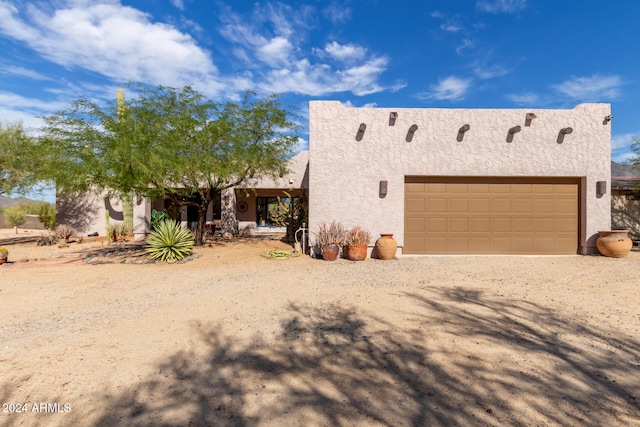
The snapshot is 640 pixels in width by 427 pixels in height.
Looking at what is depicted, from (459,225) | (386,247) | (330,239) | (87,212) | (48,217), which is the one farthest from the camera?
(48,217)

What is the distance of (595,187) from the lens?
33.7 feet

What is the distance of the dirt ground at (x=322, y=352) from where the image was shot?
2590mm

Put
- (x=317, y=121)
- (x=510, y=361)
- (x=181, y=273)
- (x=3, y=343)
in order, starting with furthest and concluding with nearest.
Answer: (x=317, y=121)
(x=181, y=273)
(x=3, y=343)
(x=510, y=361)

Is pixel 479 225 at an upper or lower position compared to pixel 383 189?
lower

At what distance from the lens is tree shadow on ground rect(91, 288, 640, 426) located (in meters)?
2.52

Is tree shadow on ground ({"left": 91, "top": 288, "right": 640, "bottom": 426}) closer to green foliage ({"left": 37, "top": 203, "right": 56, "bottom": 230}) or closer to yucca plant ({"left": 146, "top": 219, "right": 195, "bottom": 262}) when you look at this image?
yucca plant ({"left": 146, "top": 219, "right": 195, "bottom": 262})

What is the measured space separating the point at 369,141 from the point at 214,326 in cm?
749

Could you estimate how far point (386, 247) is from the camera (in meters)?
9.67

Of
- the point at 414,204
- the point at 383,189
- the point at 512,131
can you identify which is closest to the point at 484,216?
the point at 414,204

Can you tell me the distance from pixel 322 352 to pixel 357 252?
6077 millimetres

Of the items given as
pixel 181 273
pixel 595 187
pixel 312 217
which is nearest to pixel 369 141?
pixel 312 217

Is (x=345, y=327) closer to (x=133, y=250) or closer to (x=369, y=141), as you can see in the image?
(x=369, y=141)

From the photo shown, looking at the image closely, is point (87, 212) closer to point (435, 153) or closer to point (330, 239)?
point (330, 239)

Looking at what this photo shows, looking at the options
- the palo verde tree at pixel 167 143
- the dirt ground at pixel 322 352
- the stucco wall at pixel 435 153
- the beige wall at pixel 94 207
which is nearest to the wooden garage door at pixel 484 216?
the stucco wall at pixel 435 153
